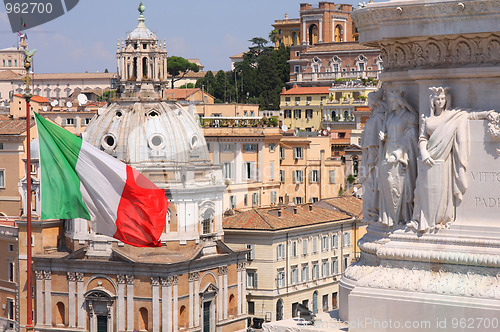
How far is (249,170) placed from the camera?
2972 inches

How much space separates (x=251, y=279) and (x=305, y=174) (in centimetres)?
1436

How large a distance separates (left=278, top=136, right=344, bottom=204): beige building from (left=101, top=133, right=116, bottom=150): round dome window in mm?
16102

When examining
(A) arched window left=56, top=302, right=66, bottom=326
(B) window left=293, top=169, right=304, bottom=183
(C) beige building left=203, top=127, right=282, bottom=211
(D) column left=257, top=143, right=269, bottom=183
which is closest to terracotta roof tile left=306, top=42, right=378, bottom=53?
(B) window left=293, top=169, right=304, bottom=183

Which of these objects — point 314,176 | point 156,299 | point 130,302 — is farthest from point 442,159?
point 314,176

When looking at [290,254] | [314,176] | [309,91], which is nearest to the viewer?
[290,254]

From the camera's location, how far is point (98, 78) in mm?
170750

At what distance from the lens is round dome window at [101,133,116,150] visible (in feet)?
211

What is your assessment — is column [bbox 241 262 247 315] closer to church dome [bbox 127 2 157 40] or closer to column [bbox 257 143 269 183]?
column [bbox 257 143 269 183]

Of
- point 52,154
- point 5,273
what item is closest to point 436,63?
point 52,154

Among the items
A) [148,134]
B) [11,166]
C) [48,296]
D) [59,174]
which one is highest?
[148,134]

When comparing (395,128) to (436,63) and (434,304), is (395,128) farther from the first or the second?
(434,304)

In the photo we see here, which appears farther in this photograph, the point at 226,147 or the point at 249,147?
the point at 226,147

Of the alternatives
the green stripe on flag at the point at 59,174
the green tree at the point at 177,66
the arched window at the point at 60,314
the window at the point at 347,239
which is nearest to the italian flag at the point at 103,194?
the green stripe on flag at the point at 59,174

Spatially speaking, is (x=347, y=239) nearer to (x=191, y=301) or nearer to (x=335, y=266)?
(x=335, y=266)
